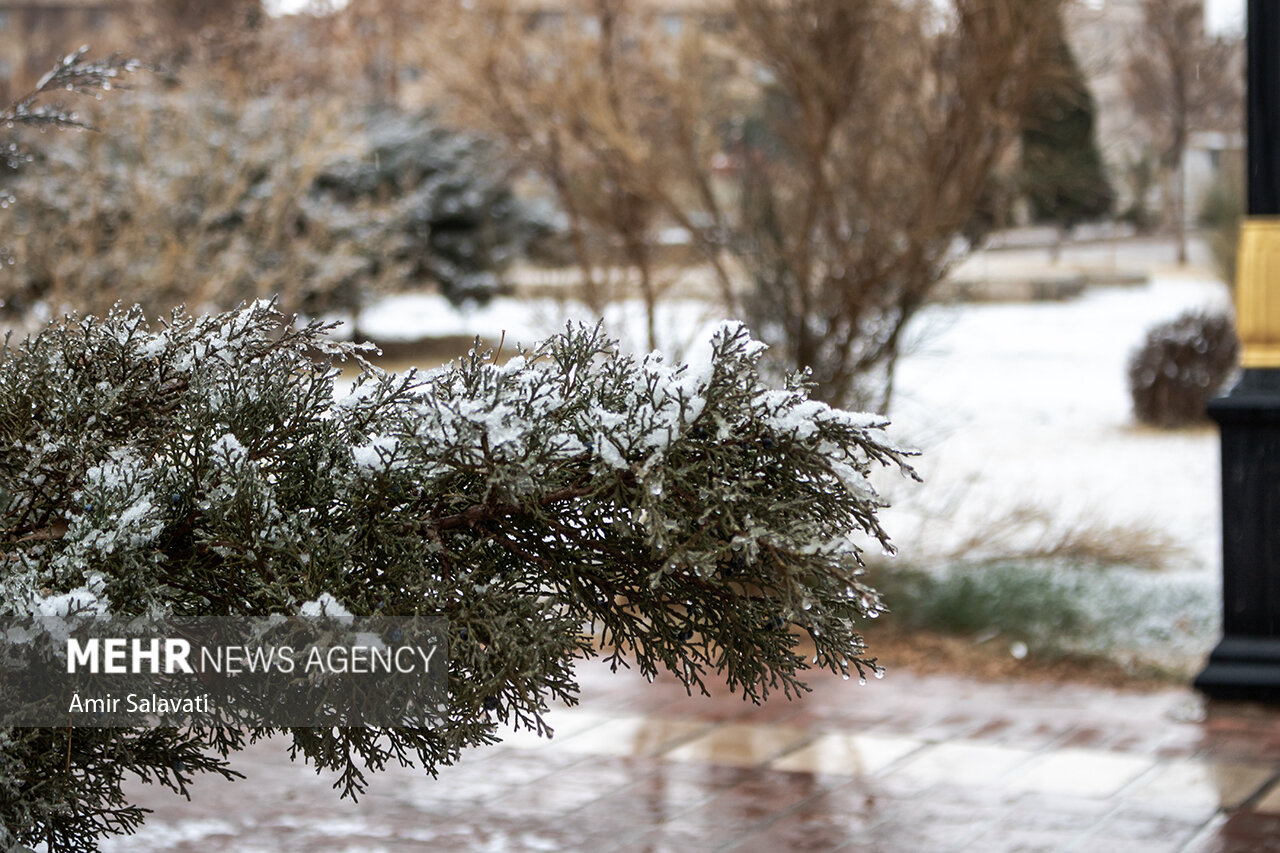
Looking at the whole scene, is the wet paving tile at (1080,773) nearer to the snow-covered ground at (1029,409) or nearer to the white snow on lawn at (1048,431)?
the snow-covered ground at (1029,409)

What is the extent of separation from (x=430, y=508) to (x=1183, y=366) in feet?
38.1

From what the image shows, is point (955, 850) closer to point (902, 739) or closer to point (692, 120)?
point (902, 739)

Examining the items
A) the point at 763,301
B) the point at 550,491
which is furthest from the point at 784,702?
the point at 550,491

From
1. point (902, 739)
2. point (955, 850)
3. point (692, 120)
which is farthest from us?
point (692, 120)

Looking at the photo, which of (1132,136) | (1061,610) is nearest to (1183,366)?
(1132,136)

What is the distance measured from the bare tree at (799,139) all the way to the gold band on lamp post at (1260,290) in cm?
149

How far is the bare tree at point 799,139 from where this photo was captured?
638 cm

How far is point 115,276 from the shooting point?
8.48 m

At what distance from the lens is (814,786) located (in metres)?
4.35

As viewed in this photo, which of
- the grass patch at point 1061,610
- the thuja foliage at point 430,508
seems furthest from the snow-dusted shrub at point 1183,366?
the thuja foliage at point 430,508

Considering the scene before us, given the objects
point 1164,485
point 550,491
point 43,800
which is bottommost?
point 1164,485

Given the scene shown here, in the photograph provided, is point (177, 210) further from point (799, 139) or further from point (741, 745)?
point (741, 745)

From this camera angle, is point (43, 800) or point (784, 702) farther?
point (784, 702)

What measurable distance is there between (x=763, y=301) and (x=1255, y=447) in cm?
241
